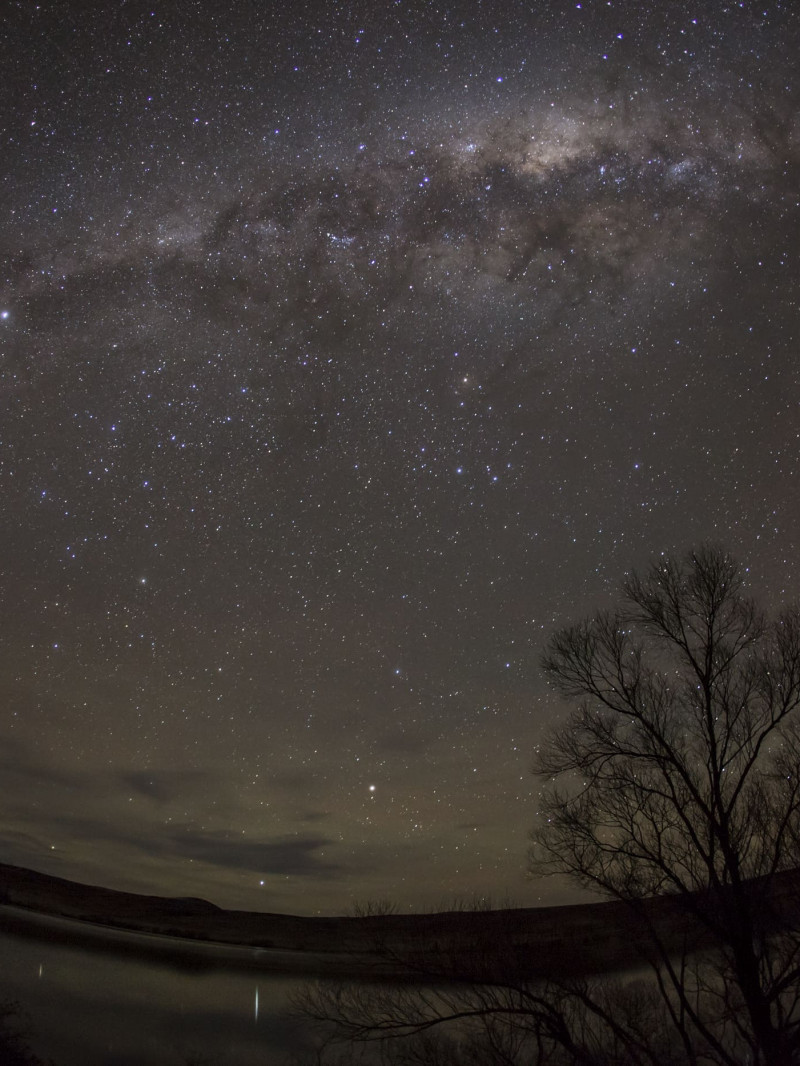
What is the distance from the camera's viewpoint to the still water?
2447cm

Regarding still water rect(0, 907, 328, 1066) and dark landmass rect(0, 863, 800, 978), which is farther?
still water rect(0, 907, 328, 1066)

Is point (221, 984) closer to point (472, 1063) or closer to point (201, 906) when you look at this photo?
point (472, 1063)

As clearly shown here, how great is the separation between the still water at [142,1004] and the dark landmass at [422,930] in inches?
204

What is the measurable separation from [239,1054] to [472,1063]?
590 inches

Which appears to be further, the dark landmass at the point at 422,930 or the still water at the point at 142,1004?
the still water at the point at 142,1004

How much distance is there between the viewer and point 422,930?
645 inches

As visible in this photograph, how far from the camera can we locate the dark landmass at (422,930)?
48.3 feet

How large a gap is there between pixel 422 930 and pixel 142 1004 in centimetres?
2625

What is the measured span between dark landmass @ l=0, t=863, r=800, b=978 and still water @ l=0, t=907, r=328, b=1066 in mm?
5189

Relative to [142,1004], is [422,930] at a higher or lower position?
higher

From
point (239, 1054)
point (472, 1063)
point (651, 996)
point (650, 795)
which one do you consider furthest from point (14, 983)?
point (650, 795)

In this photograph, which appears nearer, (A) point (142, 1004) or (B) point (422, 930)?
(B) point (422, 930)

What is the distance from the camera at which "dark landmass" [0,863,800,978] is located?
48.3 feet

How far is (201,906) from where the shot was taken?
4774 inches
